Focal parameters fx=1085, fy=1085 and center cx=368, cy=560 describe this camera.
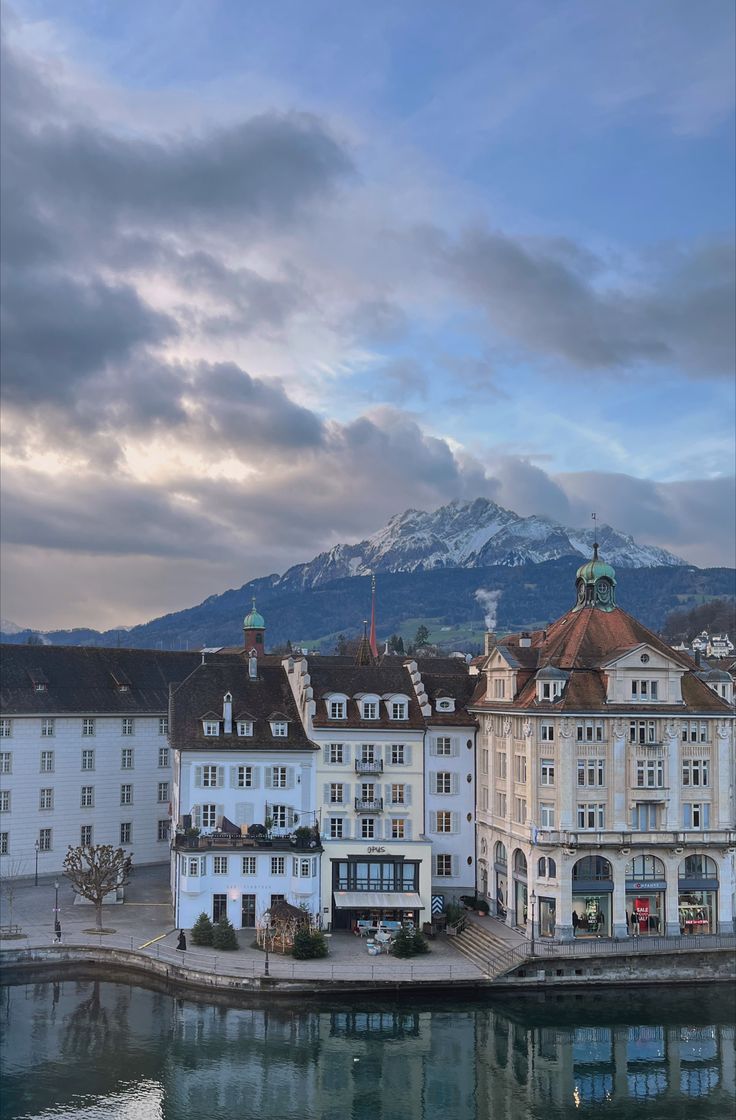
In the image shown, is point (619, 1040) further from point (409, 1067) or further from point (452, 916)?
point (452, 916)

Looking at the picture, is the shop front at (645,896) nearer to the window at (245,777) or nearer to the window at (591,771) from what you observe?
the window at (591,771)

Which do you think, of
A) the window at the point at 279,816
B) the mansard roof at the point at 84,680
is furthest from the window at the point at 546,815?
the mansard roof at the point at 84,680

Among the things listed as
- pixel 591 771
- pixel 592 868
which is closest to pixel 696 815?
pixel 591 771

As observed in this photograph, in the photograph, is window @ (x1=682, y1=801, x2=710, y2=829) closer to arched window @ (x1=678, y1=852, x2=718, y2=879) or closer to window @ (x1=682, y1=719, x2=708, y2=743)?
arched window @ (x1=678, y1=852, x2=718, y2=879)

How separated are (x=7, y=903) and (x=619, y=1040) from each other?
46472 millimetres

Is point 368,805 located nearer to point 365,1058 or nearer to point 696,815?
point 696,815

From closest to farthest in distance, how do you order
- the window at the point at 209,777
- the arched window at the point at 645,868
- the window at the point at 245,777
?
the arched window at the point at 645,868 < the window at the point at 209,777 < the window at the point at 245,777

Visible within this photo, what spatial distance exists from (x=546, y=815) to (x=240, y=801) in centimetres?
2243

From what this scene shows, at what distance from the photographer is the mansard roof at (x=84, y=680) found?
310 ft

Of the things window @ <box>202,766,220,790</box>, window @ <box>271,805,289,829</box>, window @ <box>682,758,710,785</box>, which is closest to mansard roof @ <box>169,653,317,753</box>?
window @ <box>202,766,220,790</box>

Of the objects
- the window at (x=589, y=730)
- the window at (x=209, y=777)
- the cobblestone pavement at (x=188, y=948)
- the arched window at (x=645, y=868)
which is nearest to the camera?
the cobblestone pavement at (x=188, y=948)

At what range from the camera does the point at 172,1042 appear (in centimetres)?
5947

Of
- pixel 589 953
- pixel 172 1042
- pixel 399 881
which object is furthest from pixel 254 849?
pixel 589 953

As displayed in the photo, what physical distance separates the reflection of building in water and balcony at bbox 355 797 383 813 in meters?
19.2
